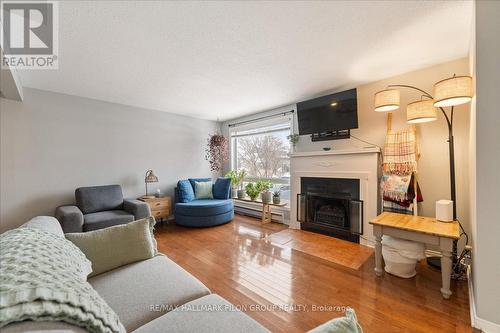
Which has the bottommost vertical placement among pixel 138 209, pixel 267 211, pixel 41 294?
pixel 267 211

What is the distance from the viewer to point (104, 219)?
2.99m

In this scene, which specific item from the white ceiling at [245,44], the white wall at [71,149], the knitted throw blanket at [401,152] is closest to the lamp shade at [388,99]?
the white ceiling at [245,44]

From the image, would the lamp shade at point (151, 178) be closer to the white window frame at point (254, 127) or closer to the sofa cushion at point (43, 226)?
the white window frame at point (254, 127)

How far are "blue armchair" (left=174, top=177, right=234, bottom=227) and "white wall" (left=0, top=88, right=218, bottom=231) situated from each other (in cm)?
54

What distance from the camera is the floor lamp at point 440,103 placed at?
5.86ft

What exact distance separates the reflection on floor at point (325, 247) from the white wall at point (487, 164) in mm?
1032

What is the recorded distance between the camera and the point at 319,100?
342cm

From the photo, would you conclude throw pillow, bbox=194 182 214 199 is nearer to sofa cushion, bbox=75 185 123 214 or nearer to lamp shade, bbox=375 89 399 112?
sofa cushion, bbox=75 185 123 214

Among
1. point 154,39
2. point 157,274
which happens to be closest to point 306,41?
point 154,39

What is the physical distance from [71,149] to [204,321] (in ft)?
12.2

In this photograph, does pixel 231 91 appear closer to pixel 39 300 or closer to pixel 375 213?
pixel 375 213

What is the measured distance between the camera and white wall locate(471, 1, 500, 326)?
142 centimetres

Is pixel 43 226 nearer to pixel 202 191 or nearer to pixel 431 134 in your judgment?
pixel 202 191

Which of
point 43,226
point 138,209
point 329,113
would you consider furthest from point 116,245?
point 329,113
